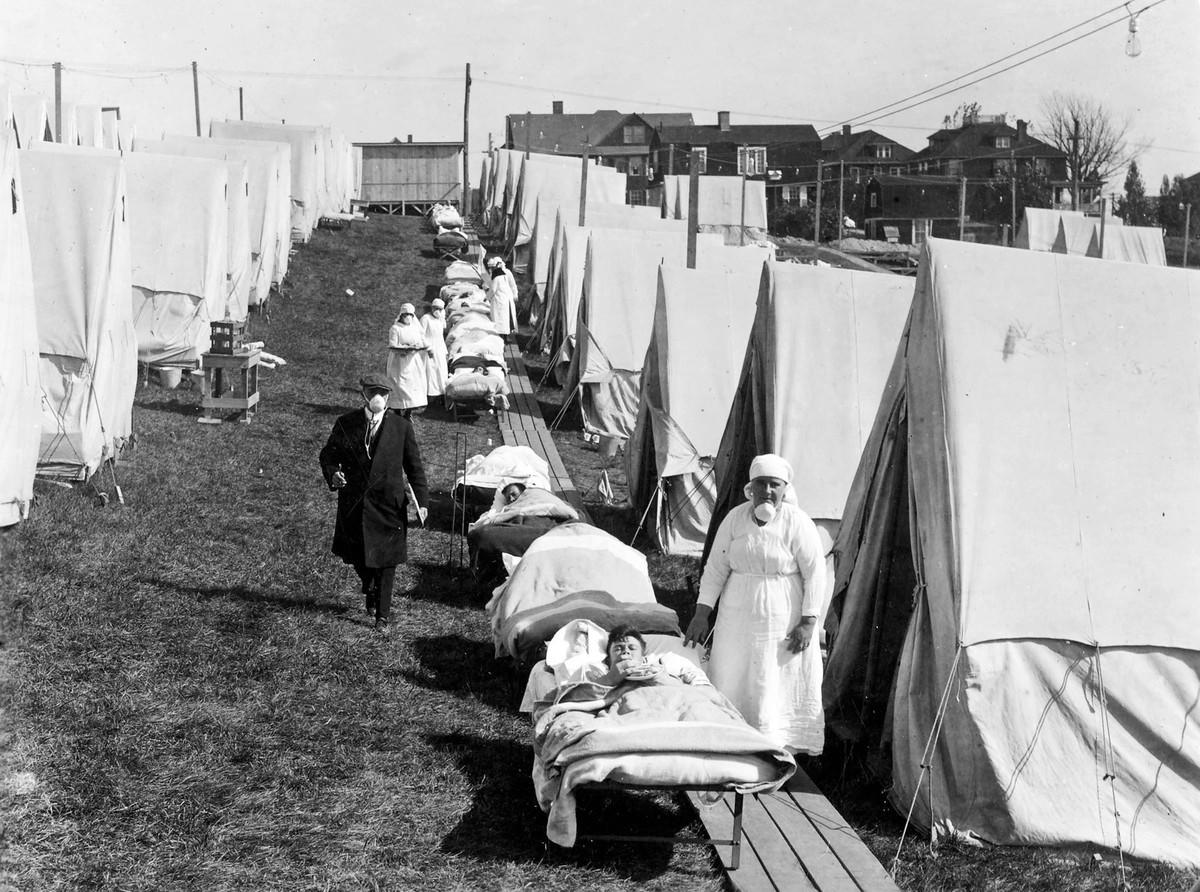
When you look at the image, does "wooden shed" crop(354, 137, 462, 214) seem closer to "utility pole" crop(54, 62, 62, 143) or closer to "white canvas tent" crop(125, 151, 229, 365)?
"utility pole" crop(54, 62, 62, 143)

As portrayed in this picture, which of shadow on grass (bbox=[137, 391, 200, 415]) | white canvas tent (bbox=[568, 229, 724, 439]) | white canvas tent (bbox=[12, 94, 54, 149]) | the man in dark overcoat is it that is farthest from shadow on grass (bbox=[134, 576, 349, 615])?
white canvas tent (bbox=[12, 94, 54, 149])

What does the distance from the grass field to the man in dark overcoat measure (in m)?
0.47

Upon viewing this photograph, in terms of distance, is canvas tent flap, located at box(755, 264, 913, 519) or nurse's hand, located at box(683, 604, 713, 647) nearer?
nurse's hand, located at box(683, 604, 713, 647)

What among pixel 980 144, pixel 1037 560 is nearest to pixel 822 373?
pixel 1037 560

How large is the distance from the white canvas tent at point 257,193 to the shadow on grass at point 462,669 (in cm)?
1490

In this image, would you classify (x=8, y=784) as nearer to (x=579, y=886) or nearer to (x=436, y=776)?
(x=436, y=776)

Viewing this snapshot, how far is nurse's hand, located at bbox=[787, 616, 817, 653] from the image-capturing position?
259 inches

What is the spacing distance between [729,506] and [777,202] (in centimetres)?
5813

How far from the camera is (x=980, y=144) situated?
6550 centimetres

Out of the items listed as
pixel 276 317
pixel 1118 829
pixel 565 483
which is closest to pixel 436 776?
pixel 1118 829

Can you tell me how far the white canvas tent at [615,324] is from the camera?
57.2 feet

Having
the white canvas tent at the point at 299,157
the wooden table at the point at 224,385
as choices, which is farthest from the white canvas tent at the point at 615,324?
the white canvas tent at the point at 299,157

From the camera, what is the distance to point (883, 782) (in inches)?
265

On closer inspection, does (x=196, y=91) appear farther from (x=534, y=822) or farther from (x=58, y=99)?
(x=534, y=822)
